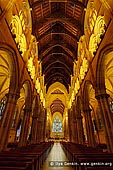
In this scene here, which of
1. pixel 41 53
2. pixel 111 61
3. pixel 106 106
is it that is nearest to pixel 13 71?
pixel 106 106

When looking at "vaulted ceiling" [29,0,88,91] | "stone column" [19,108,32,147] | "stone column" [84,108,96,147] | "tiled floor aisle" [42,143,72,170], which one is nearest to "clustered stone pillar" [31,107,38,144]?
"stone column" [19,108,32,147]

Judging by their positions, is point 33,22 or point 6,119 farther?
point 33,22

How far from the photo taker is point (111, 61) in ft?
49.3

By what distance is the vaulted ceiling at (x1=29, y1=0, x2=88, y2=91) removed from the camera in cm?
1648

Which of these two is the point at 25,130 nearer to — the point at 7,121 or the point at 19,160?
the point at 7,121

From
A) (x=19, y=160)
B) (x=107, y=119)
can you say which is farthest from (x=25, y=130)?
(x=19, y=160)

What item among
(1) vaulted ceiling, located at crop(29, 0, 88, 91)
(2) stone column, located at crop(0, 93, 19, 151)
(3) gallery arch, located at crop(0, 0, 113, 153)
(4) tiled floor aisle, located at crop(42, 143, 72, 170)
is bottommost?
(4) tiled floor aisle, located at crop(42, 143, 72, 170)

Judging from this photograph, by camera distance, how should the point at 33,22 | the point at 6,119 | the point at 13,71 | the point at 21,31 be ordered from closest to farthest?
1. the point at 6,119
2. the point at 13,71
3. the point at 21,31
4. the point at 33,22

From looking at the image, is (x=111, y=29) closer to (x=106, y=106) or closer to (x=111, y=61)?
(x=106, y=106)

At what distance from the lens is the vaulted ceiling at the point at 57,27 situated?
16.5 meters

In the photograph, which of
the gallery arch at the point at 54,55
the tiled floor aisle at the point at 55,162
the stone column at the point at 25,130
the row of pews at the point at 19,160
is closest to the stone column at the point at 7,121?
the gallery arch at the point at 54,55

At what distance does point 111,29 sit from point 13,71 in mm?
7153

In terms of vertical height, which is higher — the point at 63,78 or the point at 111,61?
the point at 63,78

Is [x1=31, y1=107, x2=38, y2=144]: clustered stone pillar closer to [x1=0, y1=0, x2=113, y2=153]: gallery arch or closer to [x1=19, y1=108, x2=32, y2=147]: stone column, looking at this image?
[x1=0, y1=0, x2=113, y2=153]: gallery arch
